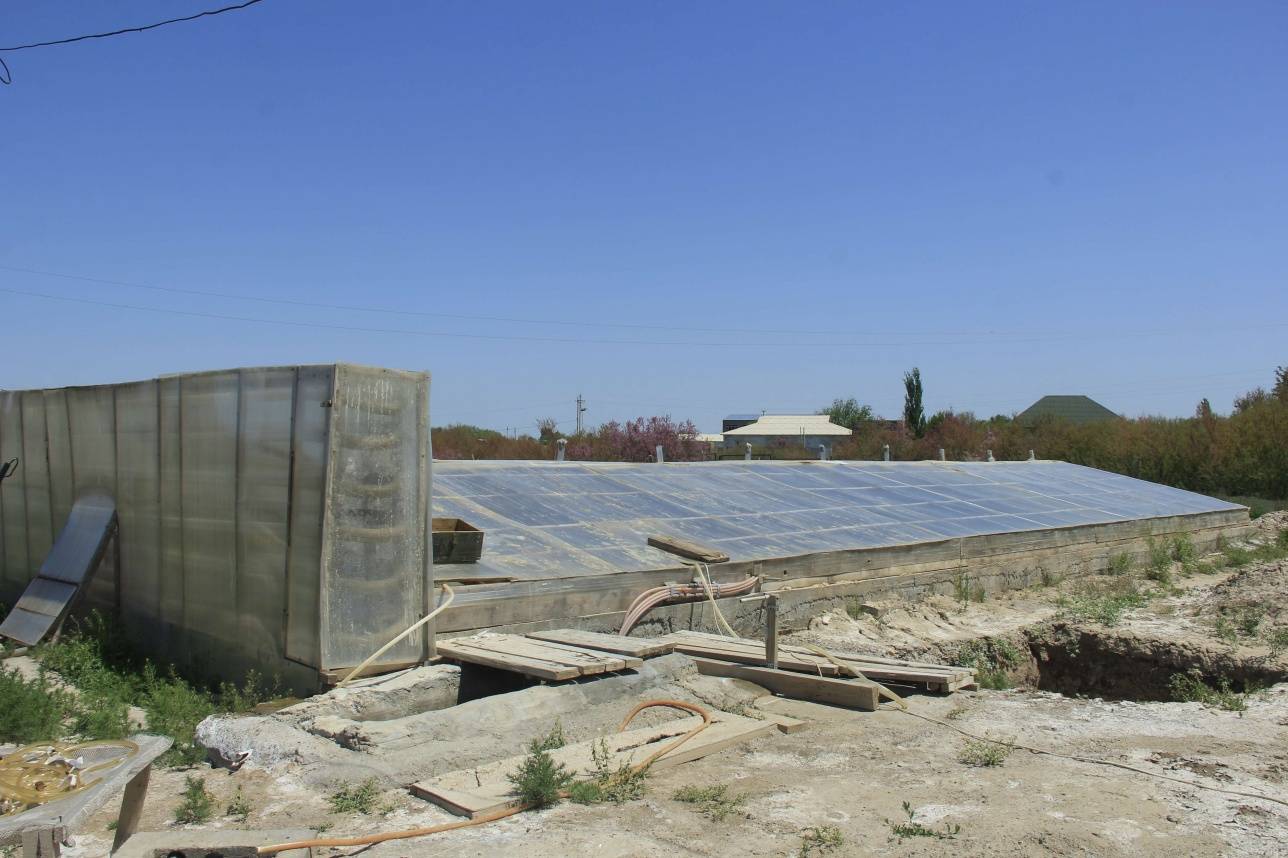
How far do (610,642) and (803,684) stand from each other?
154 centimetres

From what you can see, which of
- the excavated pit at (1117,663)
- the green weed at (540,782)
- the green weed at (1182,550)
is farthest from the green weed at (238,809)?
the green weed at (1182,550)

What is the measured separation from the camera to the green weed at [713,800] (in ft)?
17.1

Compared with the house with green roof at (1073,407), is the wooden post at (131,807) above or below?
below

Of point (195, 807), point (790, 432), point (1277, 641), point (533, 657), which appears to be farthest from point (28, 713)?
point (790, 432)

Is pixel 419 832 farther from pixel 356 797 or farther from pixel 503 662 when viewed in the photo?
pixel 503 662

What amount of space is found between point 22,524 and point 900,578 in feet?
36.1

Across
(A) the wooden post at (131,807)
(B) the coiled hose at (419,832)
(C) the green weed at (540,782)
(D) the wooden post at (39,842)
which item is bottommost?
(B) the coiled hose at (419,832)

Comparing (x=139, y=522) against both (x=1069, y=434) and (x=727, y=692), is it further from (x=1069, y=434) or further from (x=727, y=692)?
(x=1069, y=434)

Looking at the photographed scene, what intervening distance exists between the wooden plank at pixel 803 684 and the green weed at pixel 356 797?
3330 mm

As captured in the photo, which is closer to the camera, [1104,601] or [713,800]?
[713,800]

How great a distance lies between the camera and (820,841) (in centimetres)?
480

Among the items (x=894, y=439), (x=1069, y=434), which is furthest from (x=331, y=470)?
(x=894, y=439)

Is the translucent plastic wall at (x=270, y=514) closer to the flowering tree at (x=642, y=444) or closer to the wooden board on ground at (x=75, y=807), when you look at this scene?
the wooden board on ground at (x=75, y=807)

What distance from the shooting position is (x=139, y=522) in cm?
997
